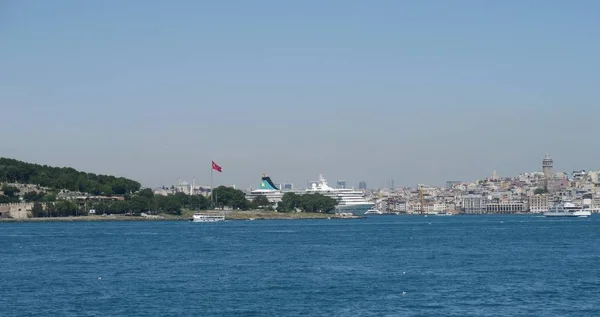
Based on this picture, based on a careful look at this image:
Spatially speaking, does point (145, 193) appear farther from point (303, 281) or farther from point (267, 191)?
point (303, 281)

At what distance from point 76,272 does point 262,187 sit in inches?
5365

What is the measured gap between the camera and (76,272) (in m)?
37.0

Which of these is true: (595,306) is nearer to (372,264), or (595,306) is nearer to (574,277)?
(574,277)

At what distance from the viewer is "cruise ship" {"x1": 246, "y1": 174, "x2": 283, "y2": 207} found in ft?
545

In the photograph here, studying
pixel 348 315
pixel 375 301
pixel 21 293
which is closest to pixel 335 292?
pixel 375 301

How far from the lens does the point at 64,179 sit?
436 feet

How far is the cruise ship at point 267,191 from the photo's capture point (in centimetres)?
16600

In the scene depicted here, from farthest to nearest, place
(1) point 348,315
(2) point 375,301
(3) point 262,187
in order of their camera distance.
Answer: (3) point 262,187 → (2) point 375,301 → (1) point 348,315

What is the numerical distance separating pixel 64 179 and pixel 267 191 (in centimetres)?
4467

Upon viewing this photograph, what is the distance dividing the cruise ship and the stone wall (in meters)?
52.9

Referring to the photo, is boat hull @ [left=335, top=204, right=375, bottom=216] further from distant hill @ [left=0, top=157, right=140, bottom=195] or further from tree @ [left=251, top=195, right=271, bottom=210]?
distant hill @ [left=0, top=157, right=140, bottom=195]

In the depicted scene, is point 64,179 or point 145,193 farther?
point 64,179

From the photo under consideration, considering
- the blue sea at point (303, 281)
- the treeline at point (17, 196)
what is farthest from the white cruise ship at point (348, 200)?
the blue sea at point (303, 281)

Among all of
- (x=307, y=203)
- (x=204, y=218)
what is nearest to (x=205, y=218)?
(x=204, y=218)
